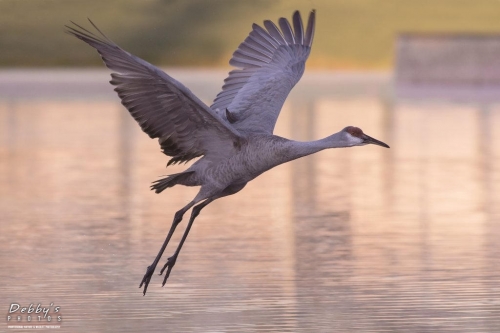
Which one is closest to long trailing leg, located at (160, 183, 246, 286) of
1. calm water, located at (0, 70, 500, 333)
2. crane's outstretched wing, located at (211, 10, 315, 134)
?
calm water, located at (0, 70, 500, 333)

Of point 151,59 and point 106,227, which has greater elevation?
point 151,59

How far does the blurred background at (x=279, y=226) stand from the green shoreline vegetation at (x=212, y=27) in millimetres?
20713

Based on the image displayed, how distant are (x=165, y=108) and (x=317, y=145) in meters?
1.20

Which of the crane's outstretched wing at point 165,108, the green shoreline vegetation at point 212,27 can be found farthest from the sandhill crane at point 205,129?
Answer: the green shoreline vegetation at point 212,27

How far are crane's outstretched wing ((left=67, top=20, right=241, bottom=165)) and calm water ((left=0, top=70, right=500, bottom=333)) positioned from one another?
1028mm

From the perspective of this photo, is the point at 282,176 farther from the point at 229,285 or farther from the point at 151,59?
the point at 151,59

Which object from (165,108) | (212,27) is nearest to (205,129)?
(165,108)

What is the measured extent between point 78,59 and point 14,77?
9514mm

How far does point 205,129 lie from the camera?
10.1 m

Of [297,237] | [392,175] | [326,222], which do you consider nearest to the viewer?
[297,237]

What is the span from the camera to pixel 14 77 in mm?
46875

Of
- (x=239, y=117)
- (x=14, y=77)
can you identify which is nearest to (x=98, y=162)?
(x=239, y=117)

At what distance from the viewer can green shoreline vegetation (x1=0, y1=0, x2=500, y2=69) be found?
178 ft

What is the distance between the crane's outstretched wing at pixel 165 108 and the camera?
9.36 metres
